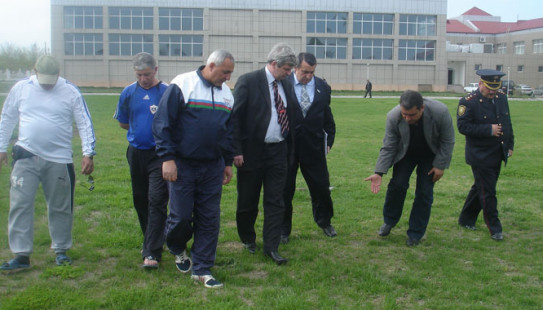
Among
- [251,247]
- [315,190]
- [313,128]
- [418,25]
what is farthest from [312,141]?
[418,25]

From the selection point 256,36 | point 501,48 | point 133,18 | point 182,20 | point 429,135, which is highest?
point 133,18

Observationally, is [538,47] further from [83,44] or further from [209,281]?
[209,281]

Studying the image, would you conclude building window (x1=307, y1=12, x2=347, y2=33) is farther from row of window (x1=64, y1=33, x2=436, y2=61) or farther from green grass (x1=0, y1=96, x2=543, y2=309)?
green grass (x1=0, y1=96, x2=543, y2=309)

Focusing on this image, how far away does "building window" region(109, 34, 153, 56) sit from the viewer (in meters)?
65.2

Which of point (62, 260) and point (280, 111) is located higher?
point (280, 111)

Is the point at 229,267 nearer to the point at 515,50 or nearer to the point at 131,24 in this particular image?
the point at 131,24

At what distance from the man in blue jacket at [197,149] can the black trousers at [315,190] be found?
56.1 inches

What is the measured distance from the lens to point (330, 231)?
6293 mm

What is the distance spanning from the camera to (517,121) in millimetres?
22688

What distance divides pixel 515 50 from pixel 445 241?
93375 mm

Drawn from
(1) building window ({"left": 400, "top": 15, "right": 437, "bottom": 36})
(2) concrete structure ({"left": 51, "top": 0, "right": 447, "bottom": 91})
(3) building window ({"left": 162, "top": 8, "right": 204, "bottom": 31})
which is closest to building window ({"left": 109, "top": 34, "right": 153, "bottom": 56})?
(2) concrete structure ({"left": 51, "top": 0, "right": 447, "bottom": 91})

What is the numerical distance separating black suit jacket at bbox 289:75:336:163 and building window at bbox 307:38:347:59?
6227 centimetres

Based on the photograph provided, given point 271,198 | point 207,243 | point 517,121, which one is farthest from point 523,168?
point 517,121

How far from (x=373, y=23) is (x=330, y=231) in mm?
65750
